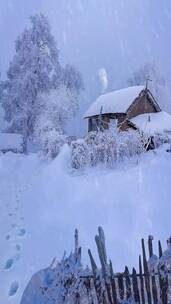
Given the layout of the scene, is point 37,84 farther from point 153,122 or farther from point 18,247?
point 18,247

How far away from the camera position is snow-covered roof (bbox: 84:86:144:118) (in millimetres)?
26969

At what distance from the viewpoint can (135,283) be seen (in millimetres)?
4883

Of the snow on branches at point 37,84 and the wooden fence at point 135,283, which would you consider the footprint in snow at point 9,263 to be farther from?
the snow on branches at point 37,84

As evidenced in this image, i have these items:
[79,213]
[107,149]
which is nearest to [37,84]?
[107,149]

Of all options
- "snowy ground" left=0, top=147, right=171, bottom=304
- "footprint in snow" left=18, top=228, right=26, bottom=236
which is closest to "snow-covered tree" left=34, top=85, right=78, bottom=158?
"snowy ground" left=0, top=147, right=171, bottom=304

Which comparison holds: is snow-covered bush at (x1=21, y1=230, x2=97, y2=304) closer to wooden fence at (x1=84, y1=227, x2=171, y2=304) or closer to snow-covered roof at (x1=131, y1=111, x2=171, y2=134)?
wooden fence at (x1=84, y1=227, x2=171, y2=304)

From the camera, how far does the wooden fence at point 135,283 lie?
491 cm

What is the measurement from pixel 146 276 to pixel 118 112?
22533mm

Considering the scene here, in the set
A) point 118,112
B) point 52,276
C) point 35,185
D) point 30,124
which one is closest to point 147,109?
point 118,112

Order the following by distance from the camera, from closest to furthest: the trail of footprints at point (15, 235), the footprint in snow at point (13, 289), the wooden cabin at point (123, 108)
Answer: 1. the footprint in snow at point (13, 289)
2. the trail of footprints at point (15, 235)
3. the wooden cabin at point (123, 108)

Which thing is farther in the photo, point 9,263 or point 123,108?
point 123,108

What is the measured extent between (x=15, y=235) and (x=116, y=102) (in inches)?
808

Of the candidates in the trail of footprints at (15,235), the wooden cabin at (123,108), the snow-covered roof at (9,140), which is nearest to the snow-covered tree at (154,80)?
the wooden cabin at (123,108)

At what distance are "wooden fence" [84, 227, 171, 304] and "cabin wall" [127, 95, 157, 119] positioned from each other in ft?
73.9
